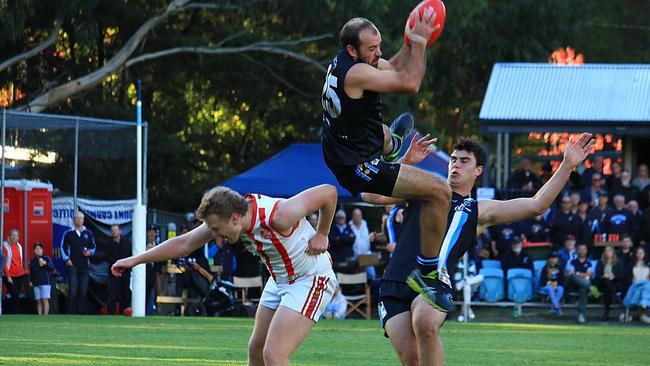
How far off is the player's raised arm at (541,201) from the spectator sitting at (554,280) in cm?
1369

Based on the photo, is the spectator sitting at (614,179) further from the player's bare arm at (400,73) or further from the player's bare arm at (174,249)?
the player's bare arm at (174,249)

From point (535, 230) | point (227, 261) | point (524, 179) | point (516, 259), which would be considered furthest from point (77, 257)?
point (524, 179)

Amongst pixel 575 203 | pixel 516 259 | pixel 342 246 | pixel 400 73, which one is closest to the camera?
pixel 400 73

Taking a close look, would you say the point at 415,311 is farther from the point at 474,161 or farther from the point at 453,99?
the point at 453,99

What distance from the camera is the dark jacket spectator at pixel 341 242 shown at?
23094mm

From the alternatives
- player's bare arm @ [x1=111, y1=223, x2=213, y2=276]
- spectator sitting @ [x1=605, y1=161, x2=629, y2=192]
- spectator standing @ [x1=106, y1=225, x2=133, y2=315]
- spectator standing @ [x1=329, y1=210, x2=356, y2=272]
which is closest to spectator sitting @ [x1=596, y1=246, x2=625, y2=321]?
spectator sitting @ [x1=605, y1=161, x2=629, y2=192]

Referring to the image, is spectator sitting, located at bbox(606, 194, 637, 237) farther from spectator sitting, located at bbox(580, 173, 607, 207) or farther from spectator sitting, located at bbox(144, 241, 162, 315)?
spectator sitting, located at bbox(144, 241, 162, 315)

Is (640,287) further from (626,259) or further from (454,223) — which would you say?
(454,223)

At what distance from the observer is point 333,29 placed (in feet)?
108

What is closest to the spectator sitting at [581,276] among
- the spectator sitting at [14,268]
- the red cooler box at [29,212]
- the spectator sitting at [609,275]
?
the spectator sitting at [609,275]

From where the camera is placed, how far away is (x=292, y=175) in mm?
26734

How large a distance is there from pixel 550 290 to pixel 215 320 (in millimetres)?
6110

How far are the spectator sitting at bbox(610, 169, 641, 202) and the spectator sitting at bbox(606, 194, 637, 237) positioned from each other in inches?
35.0

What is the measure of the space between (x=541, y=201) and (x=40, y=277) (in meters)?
14.4
